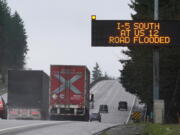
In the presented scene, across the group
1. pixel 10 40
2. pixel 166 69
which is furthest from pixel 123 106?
pixel 10 40

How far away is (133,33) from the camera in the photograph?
29.0 m

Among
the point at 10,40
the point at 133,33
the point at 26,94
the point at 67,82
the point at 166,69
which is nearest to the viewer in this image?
the point at 133,33

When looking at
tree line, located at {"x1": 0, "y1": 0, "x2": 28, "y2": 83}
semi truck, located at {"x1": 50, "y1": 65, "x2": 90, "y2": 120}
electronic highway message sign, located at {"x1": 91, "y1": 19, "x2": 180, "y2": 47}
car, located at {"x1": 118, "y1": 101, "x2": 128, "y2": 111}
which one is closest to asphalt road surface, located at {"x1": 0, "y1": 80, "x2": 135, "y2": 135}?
car, located at {"x1": 118, "y1": 101, "x2": 128, "y2": 111}

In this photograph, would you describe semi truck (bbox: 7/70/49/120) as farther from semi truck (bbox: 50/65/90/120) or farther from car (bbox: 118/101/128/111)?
car (bbox: 118/101/128/111)

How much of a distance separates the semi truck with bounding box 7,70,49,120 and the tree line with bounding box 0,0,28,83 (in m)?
98.9

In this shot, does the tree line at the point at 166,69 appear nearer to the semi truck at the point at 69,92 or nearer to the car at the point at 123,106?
the semi truck at the point at 69,92

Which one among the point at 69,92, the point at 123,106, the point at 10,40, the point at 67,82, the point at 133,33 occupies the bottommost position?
the point at 123,106

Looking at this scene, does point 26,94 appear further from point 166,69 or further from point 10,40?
point 10,40

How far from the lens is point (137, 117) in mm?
47531

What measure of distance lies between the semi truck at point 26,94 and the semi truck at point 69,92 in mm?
780

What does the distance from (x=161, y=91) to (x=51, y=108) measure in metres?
13.2

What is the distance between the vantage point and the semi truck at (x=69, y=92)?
41.4 m

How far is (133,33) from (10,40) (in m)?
122

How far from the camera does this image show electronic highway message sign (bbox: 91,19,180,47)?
→ 2894cm
